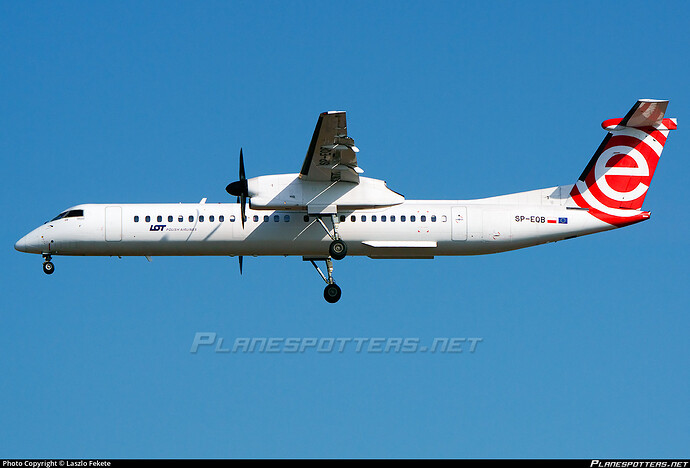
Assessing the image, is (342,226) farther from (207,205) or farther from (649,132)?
(649,132)

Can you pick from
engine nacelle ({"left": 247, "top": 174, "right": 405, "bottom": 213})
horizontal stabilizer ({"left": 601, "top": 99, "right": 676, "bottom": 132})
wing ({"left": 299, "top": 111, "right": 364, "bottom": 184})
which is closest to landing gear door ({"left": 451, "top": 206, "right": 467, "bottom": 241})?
engine nacelle ({"left": 247, "top": 174, "right": 405, "bottom": 213})

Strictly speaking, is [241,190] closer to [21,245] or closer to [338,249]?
[338,249]

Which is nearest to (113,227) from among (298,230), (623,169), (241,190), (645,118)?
(241,190)

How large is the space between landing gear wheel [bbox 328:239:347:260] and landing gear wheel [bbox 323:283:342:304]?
4.14 feet

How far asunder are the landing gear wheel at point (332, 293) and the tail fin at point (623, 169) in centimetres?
763

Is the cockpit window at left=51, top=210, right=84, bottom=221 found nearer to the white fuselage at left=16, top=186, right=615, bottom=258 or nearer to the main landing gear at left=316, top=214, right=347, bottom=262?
the white fuselage at left=16, top=186, right=615, bottom=258

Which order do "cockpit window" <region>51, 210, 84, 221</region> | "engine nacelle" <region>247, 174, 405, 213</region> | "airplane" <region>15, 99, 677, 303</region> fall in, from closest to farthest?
"engine nacelle" <region>247, 174, 405, 213</region>
"airplane" <region>15, 99, 677, 303</region>
"cockpit window" <region>51, 210, 84, 221</region>

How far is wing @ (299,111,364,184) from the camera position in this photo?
25.1 meters

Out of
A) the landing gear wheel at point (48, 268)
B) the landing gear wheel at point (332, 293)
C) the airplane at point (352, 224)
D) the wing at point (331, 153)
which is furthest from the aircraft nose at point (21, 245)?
the landing gear wheel at point (332, 293)

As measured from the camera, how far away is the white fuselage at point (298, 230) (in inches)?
1110

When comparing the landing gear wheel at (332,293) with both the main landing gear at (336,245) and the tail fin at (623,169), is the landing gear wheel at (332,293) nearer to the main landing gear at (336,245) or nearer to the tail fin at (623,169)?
the main landing gear at (336,245)

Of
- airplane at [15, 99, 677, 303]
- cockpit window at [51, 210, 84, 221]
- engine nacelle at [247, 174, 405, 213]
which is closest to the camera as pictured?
engine nacelle at [247, 174, 405, 213]

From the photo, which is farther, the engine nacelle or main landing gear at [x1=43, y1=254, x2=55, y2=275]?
main landing gear at [x1=43, y1=254, x2=55, y2=275]

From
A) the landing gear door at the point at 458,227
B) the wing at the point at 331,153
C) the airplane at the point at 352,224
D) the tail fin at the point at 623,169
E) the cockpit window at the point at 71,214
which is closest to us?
the wing at the point at 331,153
